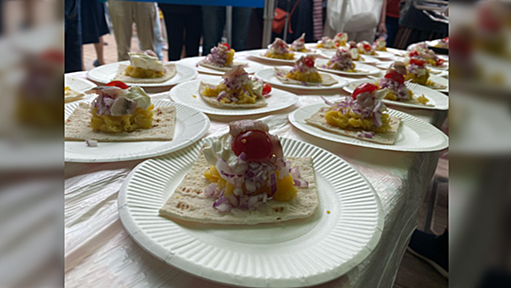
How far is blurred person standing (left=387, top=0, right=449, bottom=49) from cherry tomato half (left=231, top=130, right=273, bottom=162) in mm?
6076

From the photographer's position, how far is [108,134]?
4.99 feet

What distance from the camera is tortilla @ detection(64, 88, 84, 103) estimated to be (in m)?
1.93

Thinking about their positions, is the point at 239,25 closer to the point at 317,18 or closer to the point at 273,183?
the point at 317,18

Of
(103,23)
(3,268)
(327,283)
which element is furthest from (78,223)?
(103,23)

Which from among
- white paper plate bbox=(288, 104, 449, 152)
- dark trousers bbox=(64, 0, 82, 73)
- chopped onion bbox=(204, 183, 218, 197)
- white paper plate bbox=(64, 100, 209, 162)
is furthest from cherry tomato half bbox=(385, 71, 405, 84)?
dark trousers bbox=(64, 0, 82, 73)

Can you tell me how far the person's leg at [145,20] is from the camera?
16.6 ft

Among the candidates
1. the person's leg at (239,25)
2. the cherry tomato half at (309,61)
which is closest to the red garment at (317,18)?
the person's leg at (239,25)

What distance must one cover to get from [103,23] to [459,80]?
674cm

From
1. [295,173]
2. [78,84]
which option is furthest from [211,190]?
[78,84]

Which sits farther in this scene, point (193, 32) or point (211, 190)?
point (193, 32)

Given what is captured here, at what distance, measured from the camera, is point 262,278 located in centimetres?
77

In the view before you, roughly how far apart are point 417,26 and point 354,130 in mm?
5553

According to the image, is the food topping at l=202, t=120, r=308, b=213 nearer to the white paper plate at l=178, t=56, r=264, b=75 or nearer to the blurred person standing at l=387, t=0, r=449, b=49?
the white paper plate at l=178, t=56, r=264, b=75

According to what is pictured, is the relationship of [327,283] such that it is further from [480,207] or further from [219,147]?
[480,207]
